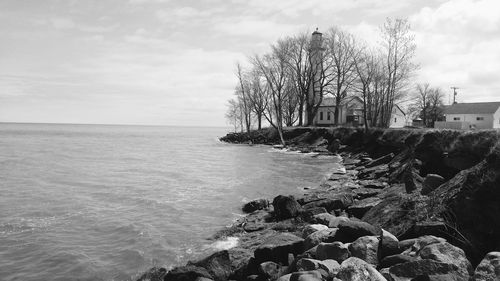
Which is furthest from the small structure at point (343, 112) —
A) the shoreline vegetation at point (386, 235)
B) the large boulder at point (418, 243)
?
the large boulder at point (418, 243)

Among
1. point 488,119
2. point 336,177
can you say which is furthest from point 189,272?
point 488,119

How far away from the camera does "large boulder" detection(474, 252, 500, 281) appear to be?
5344mm

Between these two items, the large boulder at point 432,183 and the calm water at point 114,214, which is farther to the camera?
the large boulder at point 432,183

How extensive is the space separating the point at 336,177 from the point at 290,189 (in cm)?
402

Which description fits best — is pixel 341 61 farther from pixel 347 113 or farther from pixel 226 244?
pixel 226 244

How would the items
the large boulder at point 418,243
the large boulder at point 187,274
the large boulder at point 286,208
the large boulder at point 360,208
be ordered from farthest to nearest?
the large boulder at point 286,208, the large boulder at point 360,208, the large boulder at point 187,274, the large boulder at point 418,243

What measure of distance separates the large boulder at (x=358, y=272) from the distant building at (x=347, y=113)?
6007 centimetres

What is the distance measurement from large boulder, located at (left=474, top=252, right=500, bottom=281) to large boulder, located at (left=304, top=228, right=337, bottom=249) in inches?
140

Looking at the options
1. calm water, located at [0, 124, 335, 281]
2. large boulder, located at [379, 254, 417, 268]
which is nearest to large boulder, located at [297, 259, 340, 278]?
large boulder, located at [379, 254, 417, 268]

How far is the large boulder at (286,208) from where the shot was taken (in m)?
13.3

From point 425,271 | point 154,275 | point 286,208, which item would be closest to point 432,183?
point 286,208

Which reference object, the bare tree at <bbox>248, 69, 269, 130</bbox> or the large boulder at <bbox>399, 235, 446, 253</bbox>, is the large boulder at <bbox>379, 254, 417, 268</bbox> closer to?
the large boulder at <bbox>399, 235, 446, 253</bbox>

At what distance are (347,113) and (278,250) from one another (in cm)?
6378

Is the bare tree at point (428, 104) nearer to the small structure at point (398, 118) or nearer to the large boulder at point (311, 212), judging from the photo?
the small structure at point (398, 118)
